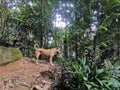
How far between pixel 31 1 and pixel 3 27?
58.6 inches

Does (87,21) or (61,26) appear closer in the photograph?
(87,21)

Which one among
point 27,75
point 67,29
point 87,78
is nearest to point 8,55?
point 27,75

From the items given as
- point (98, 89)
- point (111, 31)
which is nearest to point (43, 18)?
point (111, 31)

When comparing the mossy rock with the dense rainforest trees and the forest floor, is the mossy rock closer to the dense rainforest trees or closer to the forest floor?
the forest floor

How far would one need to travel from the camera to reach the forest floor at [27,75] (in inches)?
236

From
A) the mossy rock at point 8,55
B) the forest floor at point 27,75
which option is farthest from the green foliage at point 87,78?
the mossy rock at point 8,55

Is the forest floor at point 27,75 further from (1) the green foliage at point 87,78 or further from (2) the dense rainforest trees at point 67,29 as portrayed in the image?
(2) the dense rainforest trees at point 67,29

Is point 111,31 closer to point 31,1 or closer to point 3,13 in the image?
point 31,1

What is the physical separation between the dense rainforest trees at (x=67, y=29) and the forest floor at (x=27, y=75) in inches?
18.2

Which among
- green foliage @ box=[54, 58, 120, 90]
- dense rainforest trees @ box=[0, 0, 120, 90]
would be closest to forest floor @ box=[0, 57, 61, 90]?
green foliage @ box=[54, 58, 120, 90]

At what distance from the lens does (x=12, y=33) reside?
9109mm

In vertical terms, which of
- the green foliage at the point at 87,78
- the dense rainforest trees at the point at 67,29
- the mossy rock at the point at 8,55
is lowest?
the green foliage at the point at 87,78

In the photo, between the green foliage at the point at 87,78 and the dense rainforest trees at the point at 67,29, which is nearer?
the green foliage at the point at 87,78

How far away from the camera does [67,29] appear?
8602 millimetres
